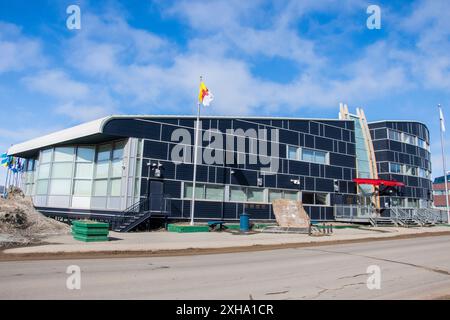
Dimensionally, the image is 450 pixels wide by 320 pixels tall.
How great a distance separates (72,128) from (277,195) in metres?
18.2

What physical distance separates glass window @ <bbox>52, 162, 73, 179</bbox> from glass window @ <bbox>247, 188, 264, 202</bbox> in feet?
48.4

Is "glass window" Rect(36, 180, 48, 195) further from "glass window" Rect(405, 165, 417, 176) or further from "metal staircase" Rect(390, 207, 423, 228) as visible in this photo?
"glass window" Rect(405, 165, 417, 176)

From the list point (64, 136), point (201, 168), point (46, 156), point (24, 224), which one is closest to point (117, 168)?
point (64, 136)

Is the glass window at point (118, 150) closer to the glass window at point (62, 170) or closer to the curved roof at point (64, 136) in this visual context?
the curved roof at point (64, 136)

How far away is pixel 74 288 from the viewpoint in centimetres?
804

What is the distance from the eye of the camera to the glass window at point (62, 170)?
30052mm

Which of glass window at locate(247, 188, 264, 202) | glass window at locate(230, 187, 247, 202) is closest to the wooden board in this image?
glass window at locate(247, 188, 264, 202)

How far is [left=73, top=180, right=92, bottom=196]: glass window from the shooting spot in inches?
1148

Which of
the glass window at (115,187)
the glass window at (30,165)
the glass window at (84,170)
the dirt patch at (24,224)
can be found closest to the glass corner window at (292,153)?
the glass window at (115,187)

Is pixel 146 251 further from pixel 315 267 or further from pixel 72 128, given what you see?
pixel 72 128

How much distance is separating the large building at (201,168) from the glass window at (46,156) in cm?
9

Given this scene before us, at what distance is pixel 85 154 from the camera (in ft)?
98.5

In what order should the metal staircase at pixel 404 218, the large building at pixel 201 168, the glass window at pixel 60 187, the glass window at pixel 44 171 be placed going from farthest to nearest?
the metal staircase at pixel 404 218
the glass window at pixel 44 171
the glass window at pixel 60 187
the large building at pixel 201 168
